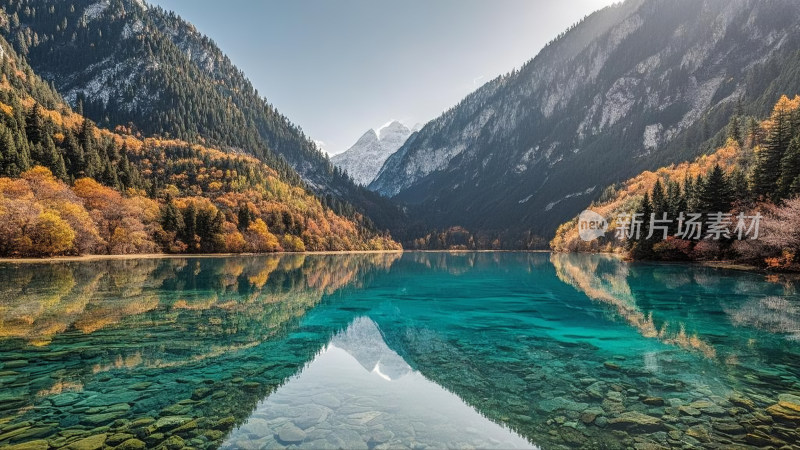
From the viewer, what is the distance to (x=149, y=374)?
1387 cm

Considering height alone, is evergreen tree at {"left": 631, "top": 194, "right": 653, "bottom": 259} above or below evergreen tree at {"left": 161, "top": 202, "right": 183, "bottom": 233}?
above

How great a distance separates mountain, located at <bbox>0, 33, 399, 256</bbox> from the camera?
6397 centimetres

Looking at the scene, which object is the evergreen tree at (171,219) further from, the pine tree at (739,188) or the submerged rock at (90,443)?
the pine tree at (739,188)

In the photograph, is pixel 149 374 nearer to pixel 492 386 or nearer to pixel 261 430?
pixel 261 430

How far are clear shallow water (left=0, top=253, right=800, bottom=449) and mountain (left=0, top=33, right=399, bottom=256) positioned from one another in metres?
45.3

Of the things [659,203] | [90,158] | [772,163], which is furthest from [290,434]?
[90,158]

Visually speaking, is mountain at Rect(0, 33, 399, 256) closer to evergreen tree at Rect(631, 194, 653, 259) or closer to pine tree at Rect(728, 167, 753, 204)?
evergreen tree at Rect(631, 194, 653, 259)

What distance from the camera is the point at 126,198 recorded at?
307ft

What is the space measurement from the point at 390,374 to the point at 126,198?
4005 inches

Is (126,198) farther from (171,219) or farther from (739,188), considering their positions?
(739,188)

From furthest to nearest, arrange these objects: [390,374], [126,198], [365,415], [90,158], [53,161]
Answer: [90,158] → [126,198] → [53,161] → [390,374] → [365,415]

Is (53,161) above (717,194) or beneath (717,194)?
beneath

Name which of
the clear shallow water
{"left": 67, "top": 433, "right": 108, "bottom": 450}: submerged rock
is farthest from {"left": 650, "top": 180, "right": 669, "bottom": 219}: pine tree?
{"left": 67, "top": 433, "right": 108, "bottom": 450}: submerged rock

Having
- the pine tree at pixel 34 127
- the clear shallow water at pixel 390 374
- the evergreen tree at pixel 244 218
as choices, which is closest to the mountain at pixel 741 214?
the clear shallow water at pixel 390 374
